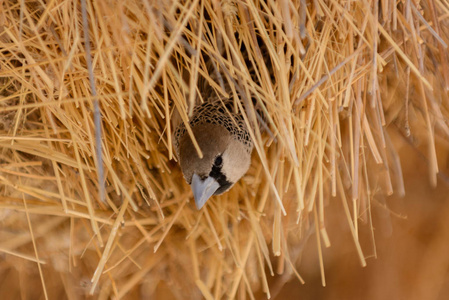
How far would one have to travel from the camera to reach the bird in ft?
2.81

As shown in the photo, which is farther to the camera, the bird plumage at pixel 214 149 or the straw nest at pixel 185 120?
the bird plumage at pixel 214 149

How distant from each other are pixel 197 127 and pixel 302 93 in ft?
0.70

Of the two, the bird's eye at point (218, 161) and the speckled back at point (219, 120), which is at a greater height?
the speckled back at point (219, 120)

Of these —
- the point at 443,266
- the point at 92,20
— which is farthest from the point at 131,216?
the point at 443,266

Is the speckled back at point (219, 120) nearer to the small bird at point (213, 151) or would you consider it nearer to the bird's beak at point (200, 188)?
the small bird at point (213, 151)

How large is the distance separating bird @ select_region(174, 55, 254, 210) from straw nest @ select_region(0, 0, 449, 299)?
0.13 feet

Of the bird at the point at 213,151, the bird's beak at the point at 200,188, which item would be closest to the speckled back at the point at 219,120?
the bird at the point at 213,151

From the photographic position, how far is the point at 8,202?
0.86 m

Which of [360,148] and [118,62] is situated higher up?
[118,62]

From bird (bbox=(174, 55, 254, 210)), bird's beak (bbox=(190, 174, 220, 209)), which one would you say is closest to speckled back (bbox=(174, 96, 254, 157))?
bird (bbox=(174, 55, 254, 210))

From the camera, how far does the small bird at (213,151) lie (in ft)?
2.81

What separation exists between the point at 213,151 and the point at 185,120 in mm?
148

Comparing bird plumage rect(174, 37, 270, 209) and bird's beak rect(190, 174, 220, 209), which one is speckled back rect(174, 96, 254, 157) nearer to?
bird plumage rect(174, 37, 270, 209)

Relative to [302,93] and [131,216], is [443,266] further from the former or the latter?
[131,216]
